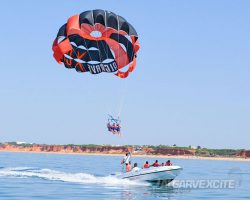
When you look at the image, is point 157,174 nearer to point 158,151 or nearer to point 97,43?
point 97,43

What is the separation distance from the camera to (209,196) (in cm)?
2975

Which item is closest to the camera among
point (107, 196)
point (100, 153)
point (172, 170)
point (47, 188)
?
point (107, 196)

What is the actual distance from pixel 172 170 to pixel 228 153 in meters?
101

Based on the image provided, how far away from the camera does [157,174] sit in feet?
111

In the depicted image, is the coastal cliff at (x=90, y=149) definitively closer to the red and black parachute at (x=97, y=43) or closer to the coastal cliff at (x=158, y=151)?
the coastal cliff at (x=158, y=151)

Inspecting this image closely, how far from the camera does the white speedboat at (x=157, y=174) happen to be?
3369 centimetres

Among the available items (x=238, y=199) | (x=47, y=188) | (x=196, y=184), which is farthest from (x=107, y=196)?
(x=196, y=184)

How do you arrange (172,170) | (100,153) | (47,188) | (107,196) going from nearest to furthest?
(107,196), (47,188), (172,170), (100,153)

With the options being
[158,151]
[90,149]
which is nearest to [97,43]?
[158,151]

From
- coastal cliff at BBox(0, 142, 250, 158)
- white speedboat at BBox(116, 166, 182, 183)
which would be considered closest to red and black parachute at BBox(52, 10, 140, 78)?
white speedboat at BBox(116, 166, 182, 183)

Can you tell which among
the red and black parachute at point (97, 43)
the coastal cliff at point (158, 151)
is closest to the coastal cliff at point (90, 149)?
the coastal cliff at point (158, 151)

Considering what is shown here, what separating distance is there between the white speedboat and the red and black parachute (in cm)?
598

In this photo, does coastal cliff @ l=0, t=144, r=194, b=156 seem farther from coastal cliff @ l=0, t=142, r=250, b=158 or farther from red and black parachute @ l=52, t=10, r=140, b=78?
red and black parachute @ l=52, t=10, r=140, b=78

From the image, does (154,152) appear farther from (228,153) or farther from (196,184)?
(196,184)
